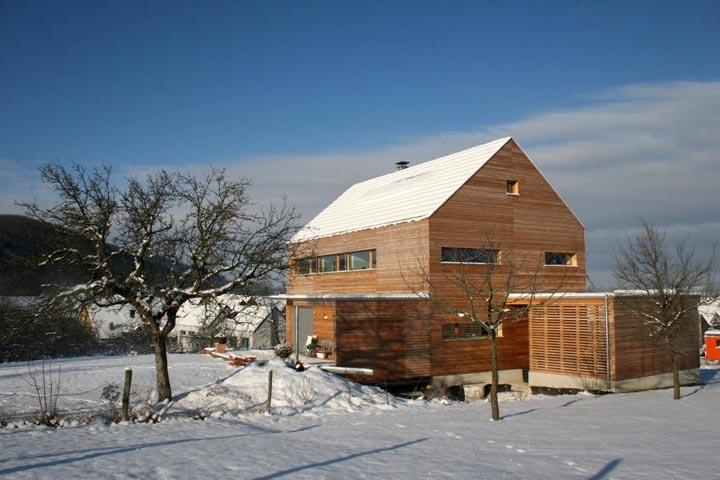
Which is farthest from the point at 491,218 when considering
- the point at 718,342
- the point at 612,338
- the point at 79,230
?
the point at 718,342

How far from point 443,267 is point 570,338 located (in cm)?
493

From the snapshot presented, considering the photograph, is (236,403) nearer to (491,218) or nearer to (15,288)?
(15,288)

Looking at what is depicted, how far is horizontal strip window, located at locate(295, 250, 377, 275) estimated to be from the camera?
81.5 ft

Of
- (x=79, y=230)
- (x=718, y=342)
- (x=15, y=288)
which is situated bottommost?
(x=718, y=342)

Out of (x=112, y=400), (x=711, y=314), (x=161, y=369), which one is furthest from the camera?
(x=711, y=314)

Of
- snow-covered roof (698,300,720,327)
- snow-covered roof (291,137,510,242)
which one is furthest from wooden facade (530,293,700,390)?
snow-covered roof (698,300,720,327)

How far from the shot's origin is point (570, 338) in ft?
67.2

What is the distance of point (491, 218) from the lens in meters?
23.3

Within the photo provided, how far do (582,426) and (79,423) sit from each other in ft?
33.3

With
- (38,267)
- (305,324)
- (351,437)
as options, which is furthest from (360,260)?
(351,437)

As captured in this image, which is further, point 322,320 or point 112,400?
point 322,320

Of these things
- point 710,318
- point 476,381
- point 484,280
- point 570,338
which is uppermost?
point 484,280

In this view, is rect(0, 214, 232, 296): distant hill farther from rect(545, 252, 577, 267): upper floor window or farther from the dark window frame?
rect(545, 252, 577, 267): upper floor window

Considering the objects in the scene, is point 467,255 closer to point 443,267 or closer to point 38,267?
point 443,267
